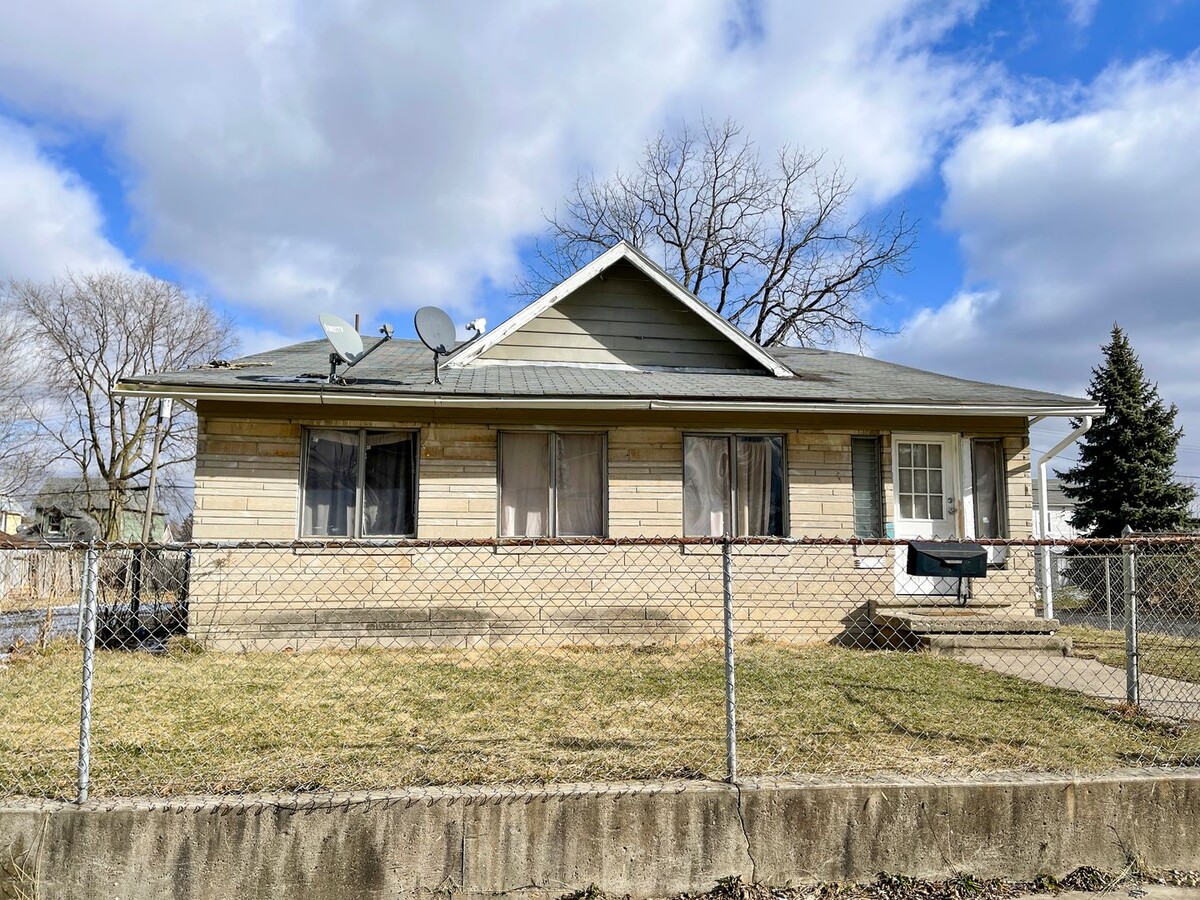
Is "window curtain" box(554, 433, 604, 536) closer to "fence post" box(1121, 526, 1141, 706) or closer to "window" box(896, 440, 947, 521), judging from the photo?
"window" box(896, 440, 947, 521)

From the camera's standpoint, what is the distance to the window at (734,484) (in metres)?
9.48

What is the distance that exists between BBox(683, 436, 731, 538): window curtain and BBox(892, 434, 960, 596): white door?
2153mm

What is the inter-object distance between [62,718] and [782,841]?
4.95 meters

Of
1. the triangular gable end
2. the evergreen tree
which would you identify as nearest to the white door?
the triangular gable end

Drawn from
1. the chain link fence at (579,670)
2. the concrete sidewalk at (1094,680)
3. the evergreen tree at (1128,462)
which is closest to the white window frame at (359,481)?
the chain link fence at (579,670)

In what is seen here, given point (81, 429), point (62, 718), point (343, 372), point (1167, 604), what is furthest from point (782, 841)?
point (81, 429)

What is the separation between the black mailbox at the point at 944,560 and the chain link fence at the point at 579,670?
0.20 feet

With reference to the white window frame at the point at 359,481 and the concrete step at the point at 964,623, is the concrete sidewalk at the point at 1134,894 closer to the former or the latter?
the concrete step at the point at 964,623

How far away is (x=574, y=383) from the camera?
30.7ft

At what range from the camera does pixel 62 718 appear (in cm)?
543

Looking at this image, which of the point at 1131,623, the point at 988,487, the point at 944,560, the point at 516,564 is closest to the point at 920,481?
the point at 988,487

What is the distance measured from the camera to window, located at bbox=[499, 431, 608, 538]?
9.18 metres

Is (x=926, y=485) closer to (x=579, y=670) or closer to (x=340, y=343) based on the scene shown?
(x=579, y=670)

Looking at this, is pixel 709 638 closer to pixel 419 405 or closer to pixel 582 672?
pixel 582 672
